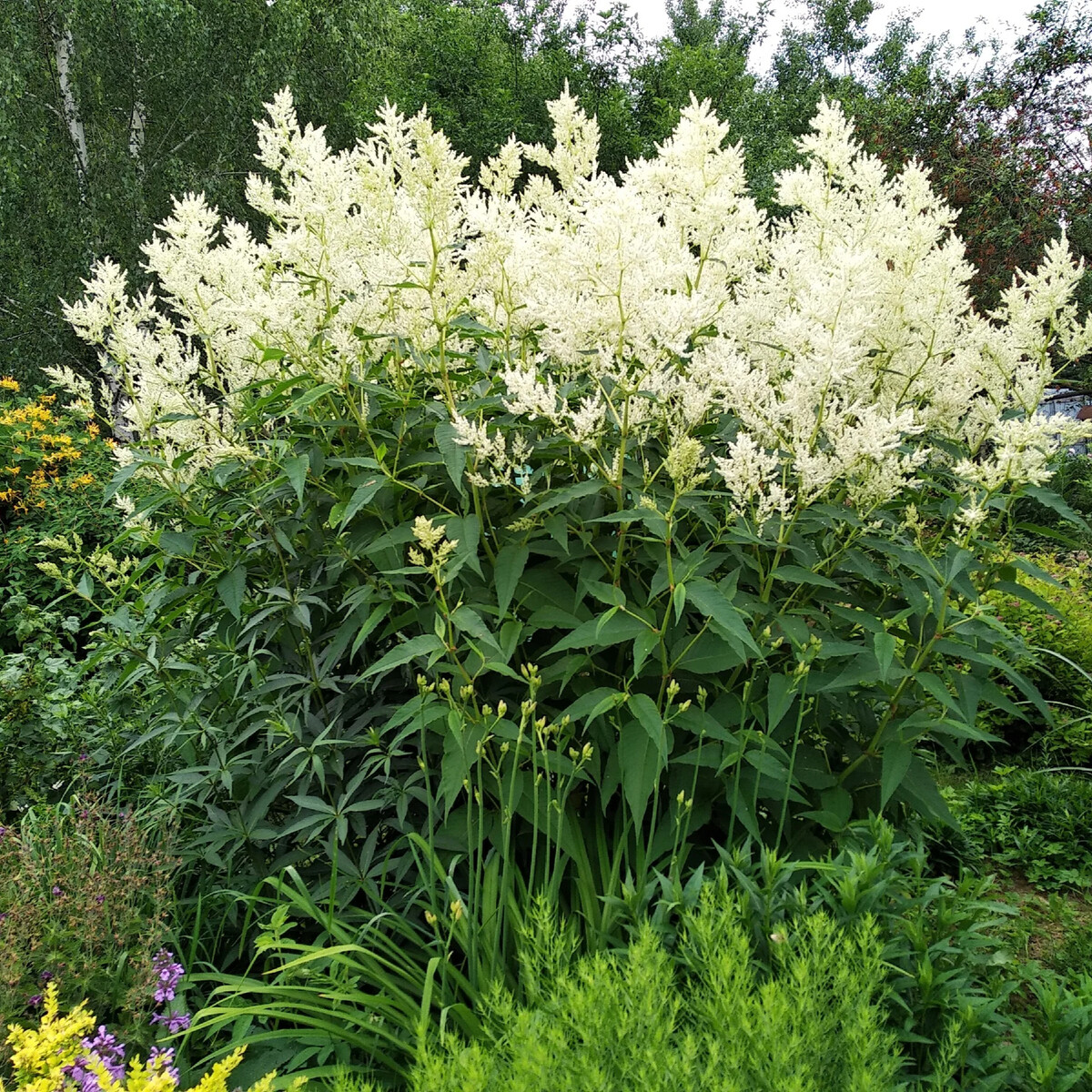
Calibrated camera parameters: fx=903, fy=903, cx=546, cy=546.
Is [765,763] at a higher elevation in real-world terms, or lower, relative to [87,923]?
lower

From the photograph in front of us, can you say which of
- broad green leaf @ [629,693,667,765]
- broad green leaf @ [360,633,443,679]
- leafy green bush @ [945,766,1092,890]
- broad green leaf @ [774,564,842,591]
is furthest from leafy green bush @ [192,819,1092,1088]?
leafy green bush @ [945,766,1092,890]

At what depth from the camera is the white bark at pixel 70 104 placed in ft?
49.5

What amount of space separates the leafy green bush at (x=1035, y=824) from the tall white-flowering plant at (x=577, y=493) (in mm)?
1472

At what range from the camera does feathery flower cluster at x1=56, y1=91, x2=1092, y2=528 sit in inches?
94.8

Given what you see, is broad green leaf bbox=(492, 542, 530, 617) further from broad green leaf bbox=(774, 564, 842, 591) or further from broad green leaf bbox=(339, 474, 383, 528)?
broad green leaf bbox=(774, 564, 842, 591)

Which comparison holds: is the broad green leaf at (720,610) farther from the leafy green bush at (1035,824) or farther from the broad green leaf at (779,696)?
the leafy green bush at (1035,824)

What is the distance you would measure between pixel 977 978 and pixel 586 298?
2.15 meters

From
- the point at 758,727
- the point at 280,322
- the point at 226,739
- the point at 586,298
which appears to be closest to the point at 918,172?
the point at 586,298

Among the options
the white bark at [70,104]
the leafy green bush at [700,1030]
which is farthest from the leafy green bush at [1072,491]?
the white bark at [70,104]

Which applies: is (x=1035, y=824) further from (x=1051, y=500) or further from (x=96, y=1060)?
(x=96, y=1060)

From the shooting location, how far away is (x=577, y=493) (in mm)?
2314

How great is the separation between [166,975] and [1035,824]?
3611 mm

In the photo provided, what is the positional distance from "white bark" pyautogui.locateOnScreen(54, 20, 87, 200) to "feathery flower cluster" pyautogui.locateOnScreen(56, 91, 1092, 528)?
14596mm

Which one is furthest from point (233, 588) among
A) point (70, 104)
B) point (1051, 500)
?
point (70, 104)
